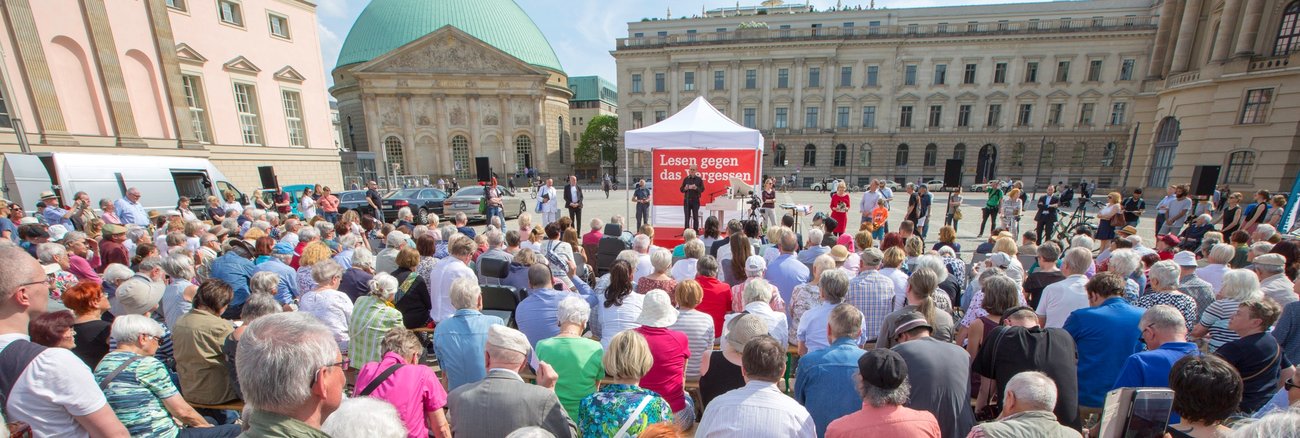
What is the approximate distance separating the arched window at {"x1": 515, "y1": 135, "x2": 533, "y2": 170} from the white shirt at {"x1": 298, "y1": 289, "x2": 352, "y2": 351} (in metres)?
44.6

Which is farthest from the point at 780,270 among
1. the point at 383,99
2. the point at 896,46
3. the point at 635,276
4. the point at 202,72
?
the point at 383,99

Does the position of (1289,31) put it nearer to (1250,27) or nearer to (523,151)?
(1250,27)

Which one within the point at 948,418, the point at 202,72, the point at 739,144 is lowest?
the point at 948,418

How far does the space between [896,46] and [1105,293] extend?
44586 millimetres

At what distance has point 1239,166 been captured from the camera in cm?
1862

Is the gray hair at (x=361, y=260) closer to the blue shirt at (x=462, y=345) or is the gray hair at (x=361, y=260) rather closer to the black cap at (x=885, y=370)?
the blue shirt at (x=462, y=345)

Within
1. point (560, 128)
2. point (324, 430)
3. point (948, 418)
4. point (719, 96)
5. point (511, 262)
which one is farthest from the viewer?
point (560, 128)

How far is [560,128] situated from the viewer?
54469 mm

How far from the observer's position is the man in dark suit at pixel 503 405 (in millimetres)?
2285

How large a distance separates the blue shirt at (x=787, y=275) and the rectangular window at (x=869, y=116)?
42.9 meters

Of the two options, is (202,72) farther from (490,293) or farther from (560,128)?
(560,128)

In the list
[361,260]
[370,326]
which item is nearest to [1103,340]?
[370,326]

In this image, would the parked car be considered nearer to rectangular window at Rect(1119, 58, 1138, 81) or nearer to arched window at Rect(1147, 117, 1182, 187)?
arched window at Rect(1147, 117, 1182, 187)

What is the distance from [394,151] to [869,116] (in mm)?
45475
